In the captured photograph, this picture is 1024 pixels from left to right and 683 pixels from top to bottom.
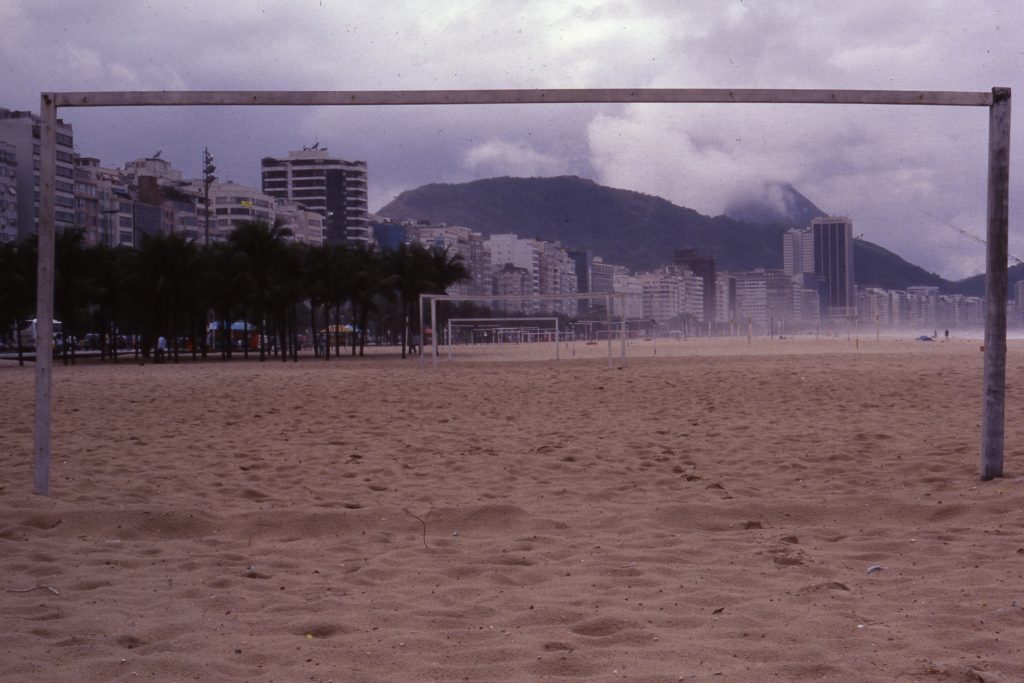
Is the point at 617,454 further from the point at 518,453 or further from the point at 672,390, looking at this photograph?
the point at 672,390

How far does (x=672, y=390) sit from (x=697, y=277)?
17157 cm

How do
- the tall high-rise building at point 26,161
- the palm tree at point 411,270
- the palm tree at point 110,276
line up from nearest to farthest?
the palm tree at point 110,276 → the palm tree at point 411,270 → the tall high-rise building at point 26,161

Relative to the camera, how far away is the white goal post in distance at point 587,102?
242 inches

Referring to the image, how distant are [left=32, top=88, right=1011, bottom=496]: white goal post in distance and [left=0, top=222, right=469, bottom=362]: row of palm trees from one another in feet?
105

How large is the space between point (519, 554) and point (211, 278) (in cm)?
3977

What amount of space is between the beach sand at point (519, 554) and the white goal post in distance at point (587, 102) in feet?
1.63

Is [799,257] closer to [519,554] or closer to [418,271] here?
[418,271]

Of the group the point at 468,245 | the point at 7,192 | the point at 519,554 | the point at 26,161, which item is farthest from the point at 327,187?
the point at 519,554

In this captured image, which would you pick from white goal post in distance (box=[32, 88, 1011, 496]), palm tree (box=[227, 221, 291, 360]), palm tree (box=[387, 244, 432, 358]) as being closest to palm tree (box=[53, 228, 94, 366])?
palm tree (box=[227, 221, 291, 360])

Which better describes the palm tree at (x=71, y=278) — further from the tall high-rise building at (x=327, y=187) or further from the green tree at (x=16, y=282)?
the tall high-rise building at (x=327, y=187)

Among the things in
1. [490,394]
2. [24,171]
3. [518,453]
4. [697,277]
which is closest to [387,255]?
[490,394]

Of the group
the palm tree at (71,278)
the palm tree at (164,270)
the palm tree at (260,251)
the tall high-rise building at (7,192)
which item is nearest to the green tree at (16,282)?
the palm tree at (71,278)

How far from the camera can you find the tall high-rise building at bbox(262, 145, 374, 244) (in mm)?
149500

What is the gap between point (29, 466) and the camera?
24.2ft
